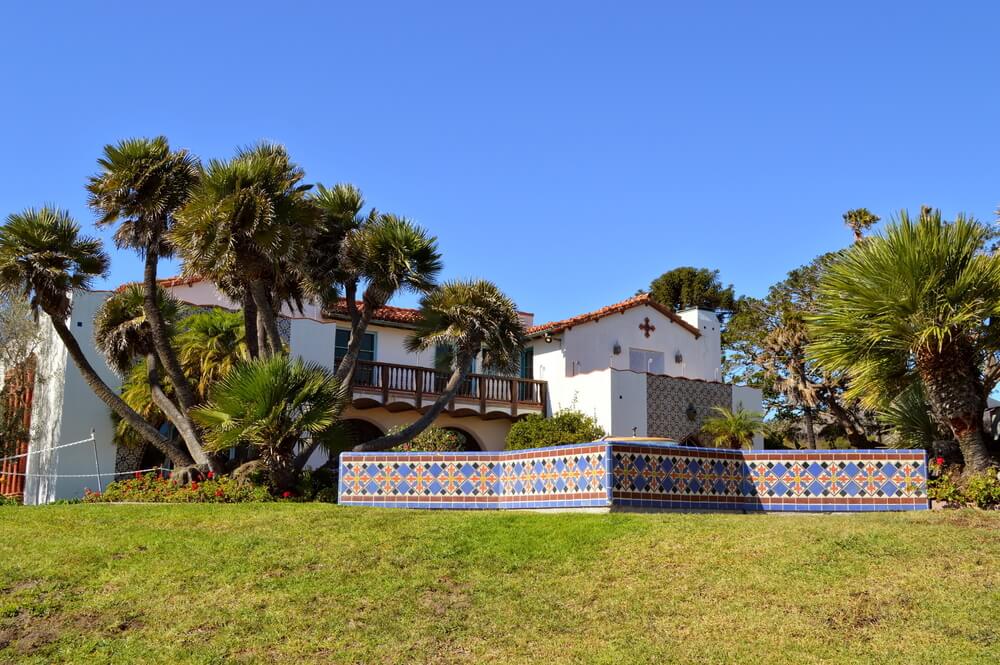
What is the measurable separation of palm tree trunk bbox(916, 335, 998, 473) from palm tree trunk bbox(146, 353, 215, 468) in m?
13.5

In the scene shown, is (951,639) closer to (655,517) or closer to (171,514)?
(655,517)

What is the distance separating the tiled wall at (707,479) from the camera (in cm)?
1617

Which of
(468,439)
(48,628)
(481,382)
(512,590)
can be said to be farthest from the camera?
(468,439)

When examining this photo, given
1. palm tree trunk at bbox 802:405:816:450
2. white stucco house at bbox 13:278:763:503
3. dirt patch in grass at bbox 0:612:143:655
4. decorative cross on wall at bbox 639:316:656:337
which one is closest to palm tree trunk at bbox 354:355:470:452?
white stucco house at bbox 13:278:763:503

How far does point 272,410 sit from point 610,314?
17102 millimetres

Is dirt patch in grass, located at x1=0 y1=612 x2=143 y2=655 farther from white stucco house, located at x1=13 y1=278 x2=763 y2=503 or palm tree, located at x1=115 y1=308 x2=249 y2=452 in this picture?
white stucco house, located at x1=13 y1=278 x2=763 y2=503

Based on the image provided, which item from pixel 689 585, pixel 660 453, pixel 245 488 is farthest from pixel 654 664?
pixel 245 488

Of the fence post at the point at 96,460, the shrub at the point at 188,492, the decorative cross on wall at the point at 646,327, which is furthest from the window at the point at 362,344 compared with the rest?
the shrub at the point at 188,492

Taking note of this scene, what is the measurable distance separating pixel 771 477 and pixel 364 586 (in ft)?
24.9

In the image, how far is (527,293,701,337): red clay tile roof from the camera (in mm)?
33656

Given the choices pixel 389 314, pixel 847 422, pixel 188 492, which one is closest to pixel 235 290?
pixel 188 492

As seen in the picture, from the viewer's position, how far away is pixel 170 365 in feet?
70.9

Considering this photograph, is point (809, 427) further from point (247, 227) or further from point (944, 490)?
point (247, 227)

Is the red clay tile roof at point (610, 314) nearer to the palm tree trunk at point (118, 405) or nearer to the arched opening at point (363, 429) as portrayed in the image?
the arched opening at point (363, 429)
